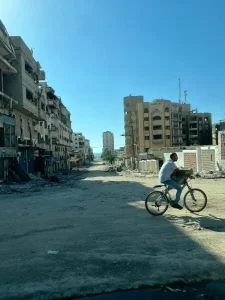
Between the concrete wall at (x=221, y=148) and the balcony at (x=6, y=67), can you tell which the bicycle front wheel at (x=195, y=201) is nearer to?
the concrete wall at (x=221, y=148)

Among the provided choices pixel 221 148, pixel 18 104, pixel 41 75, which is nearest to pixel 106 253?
pixel 221 148

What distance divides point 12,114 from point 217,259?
105 feet

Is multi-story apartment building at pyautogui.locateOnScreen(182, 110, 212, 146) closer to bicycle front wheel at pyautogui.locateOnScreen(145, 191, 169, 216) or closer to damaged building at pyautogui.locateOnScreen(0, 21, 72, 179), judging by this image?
damaged building at pyautogui.locateOnScreen(0, 21, 72, 179)

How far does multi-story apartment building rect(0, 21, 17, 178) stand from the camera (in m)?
26.4

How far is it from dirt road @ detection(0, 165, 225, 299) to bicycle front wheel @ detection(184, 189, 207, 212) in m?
0.22

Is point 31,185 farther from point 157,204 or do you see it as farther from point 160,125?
point 160,125

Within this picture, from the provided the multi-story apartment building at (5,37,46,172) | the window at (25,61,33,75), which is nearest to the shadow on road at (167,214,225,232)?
the multi-story apartment building at (5,37,46,172)

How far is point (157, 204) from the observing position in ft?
27.3

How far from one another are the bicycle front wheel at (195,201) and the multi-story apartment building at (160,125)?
76848 mm

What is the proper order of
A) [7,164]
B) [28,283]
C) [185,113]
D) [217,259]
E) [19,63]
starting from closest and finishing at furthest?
[28,283]
[217,259]
[7,164]
[19,63]
[185,113]

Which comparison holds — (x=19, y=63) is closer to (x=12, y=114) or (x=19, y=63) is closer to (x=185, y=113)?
(x=12, y=114)

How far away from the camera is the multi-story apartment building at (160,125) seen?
302ft

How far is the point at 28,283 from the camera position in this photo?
4.05 metres

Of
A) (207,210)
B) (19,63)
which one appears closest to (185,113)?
(19,63)
